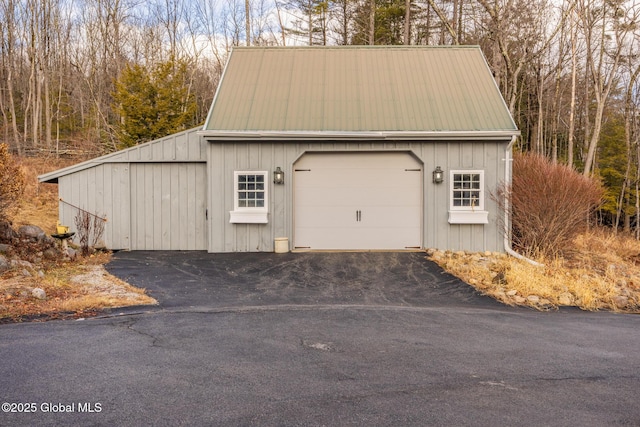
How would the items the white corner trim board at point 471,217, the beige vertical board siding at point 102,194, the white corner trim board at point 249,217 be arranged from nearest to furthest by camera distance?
the white corner trim board at point 471,217
the white corner trim board at point 249,217
the beige vertical board siding at point 102,194

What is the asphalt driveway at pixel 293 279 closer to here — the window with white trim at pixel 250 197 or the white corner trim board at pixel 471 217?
the window with white trim at pixel 250 197

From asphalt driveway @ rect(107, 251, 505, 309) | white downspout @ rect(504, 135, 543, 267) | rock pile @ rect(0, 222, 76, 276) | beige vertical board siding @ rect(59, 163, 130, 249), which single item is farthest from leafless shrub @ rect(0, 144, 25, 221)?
white downspout @ rect(504, 135, 543, 267)

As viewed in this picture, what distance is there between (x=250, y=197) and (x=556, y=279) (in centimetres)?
668

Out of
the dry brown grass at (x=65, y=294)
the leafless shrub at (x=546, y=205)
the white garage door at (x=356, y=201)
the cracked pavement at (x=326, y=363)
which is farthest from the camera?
the white garage door at (x=356, y=201)

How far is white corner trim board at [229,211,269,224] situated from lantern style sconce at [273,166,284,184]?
0.81m

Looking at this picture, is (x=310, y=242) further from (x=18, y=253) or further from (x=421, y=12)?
(x=421, y=12)

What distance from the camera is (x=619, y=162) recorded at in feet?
77.8

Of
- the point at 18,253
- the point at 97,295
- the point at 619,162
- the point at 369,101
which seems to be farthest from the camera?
the point at 619,162

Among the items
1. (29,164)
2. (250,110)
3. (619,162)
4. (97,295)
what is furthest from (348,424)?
(619,162)

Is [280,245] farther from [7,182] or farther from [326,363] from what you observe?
[326,363]

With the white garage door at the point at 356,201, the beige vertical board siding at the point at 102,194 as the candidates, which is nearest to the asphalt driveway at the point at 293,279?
the white garage door at the point at 356,201

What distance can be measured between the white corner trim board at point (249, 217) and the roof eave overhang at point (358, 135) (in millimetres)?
1751

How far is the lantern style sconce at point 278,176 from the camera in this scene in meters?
10.5

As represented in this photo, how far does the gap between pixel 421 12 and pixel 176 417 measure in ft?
81.6
